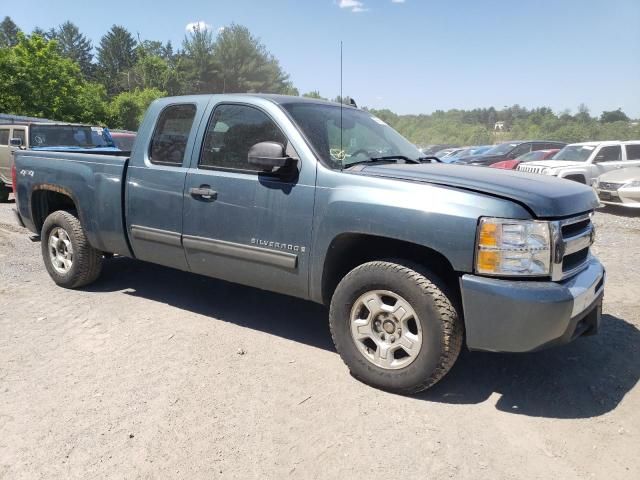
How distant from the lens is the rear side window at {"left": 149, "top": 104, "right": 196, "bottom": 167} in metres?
4.22

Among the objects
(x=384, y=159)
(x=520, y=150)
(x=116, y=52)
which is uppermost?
(x=116, y=52)

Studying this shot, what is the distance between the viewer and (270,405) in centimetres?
310

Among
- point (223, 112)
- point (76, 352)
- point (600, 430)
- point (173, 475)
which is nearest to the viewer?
point (173, 475)

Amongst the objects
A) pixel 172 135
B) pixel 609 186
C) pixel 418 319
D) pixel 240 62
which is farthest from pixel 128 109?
pixel 418 319

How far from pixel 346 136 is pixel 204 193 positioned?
1.17m

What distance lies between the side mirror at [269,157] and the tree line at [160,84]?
186 centimetres

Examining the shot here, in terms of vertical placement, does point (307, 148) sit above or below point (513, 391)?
above

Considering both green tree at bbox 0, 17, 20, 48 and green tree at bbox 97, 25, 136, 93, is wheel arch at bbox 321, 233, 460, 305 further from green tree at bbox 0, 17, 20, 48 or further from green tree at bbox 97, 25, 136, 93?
green tree at bbox 0, 17, 20, 48

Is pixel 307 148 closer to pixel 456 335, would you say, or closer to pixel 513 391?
pixel 456 335

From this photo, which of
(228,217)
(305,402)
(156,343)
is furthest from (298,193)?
(156,343)

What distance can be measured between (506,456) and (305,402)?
3.81 ft

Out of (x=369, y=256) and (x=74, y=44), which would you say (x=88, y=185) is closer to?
(x=369, y=256)

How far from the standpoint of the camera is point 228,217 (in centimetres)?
382

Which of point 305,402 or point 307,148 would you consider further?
point 307,148
